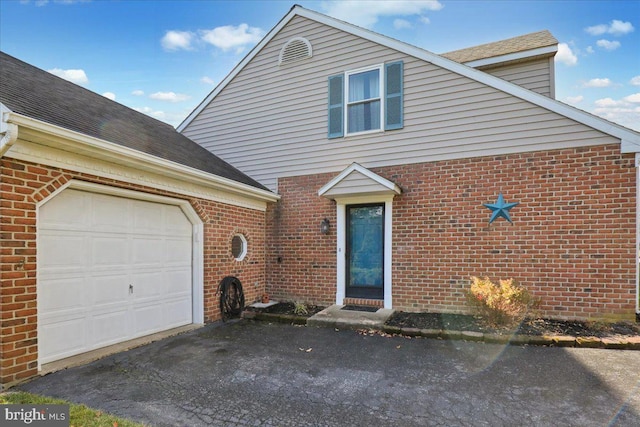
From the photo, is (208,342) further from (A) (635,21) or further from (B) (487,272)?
(A) (635,21)

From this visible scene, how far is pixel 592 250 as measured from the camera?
588 centimetres

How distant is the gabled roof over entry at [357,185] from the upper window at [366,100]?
3.78 ft

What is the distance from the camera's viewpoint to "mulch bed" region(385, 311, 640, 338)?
17.3ft

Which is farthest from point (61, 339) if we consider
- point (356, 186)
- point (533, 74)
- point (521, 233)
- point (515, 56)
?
point (533, 74)

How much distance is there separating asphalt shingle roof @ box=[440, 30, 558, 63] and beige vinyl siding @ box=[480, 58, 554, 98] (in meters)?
0.34

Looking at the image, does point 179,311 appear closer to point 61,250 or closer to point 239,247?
point 239,247

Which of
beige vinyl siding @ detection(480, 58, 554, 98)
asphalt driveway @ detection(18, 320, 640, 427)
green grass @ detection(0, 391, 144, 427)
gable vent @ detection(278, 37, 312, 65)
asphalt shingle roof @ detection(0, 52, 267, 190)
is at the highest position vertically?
gable vent @ detection(278, 37, 312, 65)

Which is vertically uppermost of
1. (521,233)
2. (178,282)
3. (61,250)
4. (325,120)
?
(325,120)

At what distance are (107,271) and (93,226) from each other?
69cm

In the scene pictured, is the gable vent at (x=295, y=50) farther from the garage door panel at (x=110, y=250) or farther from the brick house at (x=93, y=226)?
the garage door panel at (x=110, y=250)

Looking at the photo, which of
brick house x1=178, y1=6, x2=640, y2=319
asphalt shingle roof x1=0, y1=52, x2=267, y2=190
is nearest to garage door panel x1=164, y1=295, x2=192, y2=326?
brick house x1=178, y1=6, x2=640, y2=319

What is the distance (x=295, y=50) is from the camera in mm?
8500

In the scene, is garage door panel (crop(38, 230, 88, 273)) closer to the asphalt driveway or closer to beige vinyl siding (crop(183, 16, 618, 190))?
the asphalt driveway

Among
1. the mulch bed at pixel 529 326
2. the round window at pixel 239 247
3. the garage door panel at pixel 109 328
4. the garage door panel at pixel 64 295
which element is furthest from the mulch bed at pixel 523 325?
the garage door panel at pixel 64 295
